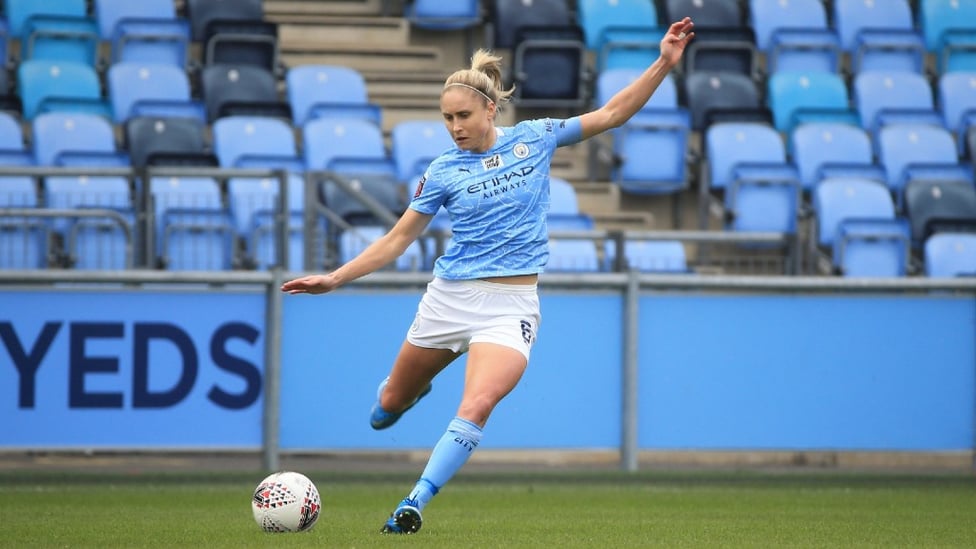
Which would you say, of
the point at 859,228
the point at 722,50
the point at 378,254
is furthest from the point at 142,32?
the point at 378,254

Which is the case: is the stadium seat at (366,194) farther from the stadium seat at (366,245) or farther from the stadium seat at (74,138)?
the stadium seat at (74,138)

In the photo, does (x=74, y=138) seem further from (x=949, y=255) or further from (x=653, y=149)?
(x=949, y=255)

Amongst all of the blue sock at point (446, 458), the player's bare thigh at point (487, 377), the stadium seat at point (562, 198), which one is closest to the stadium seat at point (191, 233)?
the stadium seat at point (562, 198)

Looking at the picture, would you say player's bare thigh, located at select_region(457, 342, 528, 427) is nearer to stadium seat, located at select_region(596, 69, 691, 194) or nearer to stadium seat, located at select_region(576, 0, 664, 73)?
stadium seat, located at select_region(596, 69, 691, 194)

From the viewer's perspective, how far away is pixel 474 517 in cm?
870

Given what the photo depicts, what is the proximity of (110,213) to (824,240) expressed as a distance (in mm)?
7367

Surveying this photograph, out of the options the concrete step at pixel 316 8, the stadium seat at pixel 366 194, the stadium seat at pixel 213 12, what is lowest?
the stadium seat at pixel 366 194

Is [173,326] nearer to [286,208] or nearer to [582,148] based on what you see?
[286,208]

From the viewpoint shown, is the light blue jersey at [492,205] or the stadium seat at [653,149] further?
the stadium seat at [653,149]

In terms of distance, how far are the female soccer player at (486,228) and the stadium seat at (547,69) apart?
9.98 metres

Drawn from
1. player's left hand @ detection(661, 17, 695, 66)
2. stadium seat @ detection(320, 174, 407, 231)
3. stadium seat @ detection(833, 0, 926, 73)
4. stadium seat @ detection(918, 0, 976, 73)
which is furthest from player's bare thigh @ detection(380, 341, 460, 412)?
stadium seat @ detection(918, 0, 976, 73)

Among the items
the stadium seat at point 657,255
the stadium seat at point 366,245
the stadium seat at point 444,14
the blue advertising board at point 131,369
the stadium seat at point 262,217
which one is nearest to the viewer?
the blue advertising board at point 131,369

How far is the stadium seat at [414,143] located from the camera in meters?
16.0

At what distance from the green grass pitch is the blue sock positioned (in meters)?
0.22
